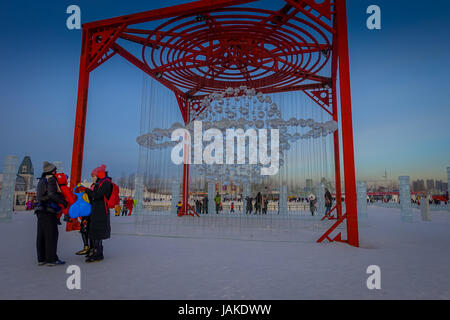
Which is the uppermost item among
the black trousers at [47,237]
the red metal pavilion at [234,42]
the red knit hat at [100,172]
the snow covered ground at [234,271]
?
the red metal pavilion at [234,42]

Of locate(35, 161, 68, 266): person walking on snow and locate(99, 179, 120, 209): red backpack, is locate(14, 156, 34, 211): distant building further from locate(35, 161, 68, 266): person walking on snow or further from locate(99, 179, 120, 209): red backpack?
locate(99, 179, 120, 209): red backpack

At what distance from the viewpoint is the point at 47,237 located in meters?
4.46

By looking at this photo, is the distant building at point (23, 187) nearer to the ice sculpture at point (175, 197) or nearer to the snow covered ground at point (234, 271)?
the ice sculpture at point (175, 197)

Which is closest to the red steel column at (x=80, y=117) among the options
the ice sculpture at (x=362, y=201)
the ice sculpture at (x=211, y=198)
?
the ice sculpture at (x=211, y=198)

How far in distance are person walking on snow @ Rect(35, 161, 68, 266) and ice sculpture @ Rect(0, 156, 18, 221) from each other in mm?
9255

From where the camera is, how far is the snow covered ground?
3201mm

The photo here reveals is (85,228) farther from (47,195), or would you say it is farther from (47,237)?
(47,195)

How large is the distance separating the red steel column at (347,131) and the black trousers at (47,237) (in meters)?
6.08

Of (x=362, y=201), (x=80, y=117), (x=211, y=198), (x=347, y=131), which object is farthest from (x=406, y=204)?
(x=80, y=117)

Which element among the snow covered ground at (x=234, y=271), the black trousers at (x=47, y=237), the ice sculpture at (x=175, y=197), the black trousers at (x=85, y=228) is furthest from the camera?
the ice sculpture at (x=175, y=197)

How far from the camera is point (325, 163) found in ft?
31.3

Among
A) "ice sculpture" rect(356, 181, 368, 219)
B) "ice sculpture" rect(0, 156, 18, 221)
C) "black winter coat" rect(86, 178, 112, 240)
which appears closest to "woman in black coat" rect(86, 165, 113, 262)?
"black winter coat" rect(86, 178, 112, 240)

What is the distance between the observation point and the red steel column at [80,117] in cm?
920
